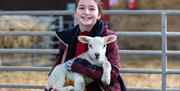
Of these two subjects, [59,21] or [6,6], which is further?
[6,6]

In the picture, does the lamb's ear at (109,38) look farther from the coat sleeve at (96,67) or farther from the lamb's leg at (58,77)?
the lamb's leg at (58,77)

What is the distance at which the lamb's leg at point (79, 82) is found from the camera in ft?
8.82

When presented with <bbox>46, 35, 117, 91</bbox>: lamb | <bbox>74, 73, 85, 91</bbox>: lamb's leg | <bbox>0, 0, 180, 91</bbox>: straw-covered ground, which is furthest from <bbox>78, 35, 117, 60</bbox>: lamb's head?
<bbox>0, 0, 180, 91</bbox>: straw-covered ground

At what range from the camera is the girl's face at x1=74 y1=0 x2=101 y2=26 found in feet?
9.37

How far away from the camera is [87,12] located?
9.36ft

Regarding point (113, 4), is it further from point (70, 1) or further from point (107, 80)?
point (107, 80)

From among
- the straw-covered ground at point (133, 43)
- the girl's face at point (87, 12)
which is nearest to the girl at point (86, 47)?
the girl's face at point (87, 12)

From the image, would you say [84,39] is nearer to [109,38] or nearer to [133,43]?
[109,38]

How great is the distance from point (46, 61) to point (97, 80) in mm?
7581

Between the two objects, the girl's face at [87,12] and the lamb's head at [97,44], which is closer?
the lamb's head at [97,44]

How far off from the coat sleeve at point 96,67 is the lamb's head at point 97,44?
56 mm

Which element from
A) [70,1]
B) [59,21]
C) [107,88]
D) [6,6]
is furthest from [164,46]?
[6,6]

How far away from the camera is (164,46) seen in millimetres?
4664

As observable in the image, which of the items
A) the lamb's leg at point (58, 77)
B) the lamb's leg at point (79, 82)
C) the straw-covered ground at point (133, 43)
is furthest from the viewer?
the straw-covered ground at point (133, 43)
